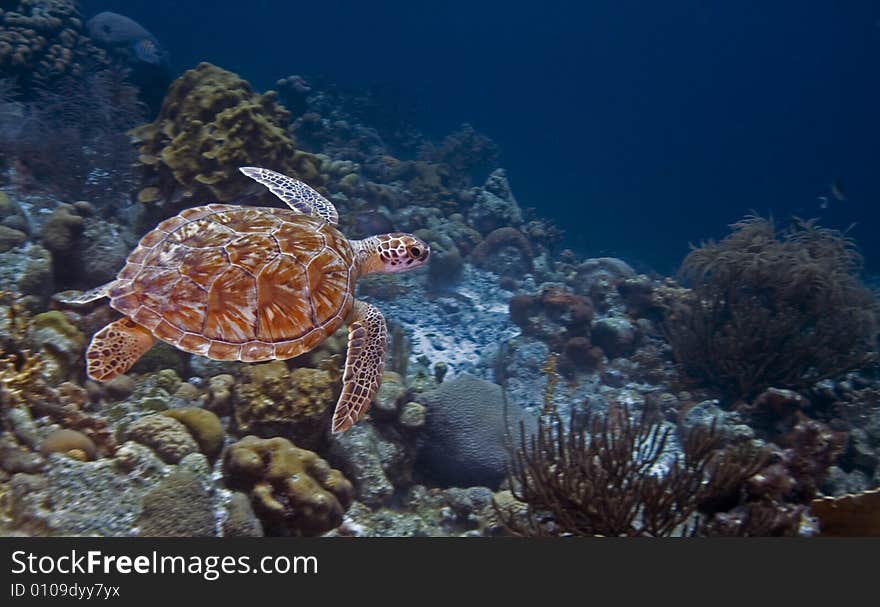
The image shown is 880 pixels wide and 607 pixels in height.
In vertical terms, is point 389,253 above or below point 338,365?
above

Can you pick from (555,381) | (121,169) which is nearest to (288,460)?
(555,381)

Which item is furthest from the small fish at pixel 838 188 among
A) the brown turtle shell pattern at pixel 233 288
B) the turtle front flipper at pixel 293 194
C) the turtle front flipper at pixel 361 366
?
the brown turtle shell pattern at pixel 233 288

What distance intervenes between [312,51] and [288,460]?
71.3 metres

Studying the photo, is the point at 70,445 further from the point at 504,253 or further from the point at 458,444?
the point at 504,253

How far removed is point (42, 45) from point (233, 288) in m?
11.0

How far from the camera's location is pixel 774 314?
7.46 metres

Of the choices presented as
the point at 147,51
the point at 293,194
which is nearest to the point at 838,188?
the point at 293,194

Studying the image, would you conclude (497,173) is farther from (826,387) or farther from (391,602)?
(391,602)

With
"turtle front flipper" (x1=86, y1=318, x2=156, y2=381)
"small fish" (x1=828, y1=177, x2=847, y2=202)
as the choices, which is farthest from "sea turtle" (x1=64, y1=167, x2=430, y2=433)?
"small fish" (x1=828, y1=177, x2=847, y2=202)

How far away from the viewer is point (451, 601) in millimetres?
2816

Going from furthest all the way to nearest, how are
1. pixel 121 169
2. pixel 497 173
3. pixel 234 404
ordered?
pixel 497 173 → pixel 121 169 → pixel 234 404

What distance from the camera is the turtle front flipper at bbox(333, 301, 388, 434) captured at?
151 inches

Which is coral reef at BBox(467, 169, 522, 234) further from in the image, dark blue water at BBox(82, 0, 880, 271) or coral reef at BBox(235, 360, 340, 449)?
dark blue water at BBox(82, 0, 880, 271)

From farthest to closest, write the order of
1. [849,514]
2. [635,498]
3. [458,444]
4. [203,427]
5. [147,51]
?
[147,51] → [458,444] → [203,427] → [635,498] → [849,514]
